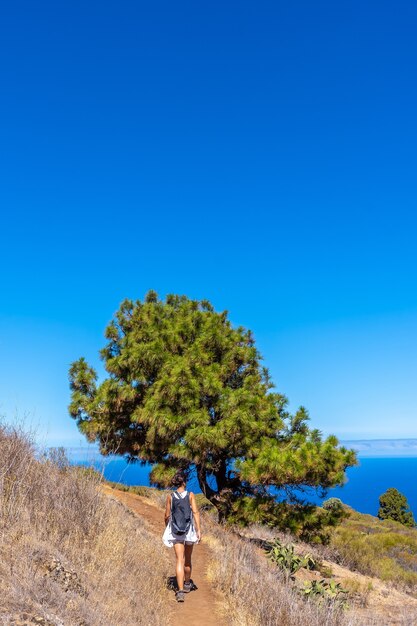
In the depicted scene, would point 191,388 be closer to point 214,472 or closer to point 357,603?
point 214,472

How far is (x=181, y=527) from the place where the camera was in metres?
7.32

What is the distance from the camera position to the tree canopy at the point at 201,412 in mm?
12625

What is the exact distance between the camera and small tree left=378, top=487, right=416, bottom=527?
47.4 metres

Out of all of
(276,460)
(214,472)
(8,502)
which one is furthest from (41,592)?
(214,472)

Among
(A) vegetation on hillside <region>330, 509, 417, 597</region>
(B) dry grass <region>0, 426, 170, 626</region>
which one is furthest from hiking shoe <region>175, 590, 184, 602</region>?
(A) vegetation on hillside <region>330, 509, 417, 597</region>

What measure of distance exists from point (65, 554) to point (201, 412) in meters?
7.34

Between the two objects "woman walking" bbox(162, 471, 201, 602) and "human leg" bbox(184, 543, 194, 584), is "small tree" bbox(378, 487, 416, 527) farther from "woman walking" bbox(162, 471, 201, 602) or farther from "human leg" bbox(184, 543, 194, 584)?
"woman walking" bbox(162, 471, 201, 602)

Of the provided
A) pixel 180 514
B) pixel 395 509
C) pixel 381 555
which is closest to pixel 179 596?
pixel 180 514

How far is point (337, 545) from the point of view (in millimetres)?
20047

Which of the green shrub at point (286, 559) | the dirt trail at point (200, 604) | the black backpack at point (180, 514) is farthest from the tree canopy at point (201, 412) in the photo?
the black backpack at point (180, 514)

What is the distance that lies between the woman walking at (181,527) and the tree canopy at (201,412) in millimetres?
4811

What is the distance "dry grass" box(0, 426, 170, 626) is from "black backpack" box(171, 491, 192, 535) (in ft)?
2.52

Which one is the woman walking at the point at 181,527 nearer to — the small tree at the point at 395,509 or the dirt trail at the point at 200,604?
the dirt trail at the point at 200,604

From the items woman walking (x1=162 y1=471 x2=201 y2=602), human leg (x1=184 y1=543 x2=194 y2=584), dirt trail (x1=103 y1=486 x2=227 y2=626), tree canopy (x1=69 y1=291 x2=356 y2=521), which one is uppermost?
tree canopy (x1=69 y1=291 x2=356 y2=521)
